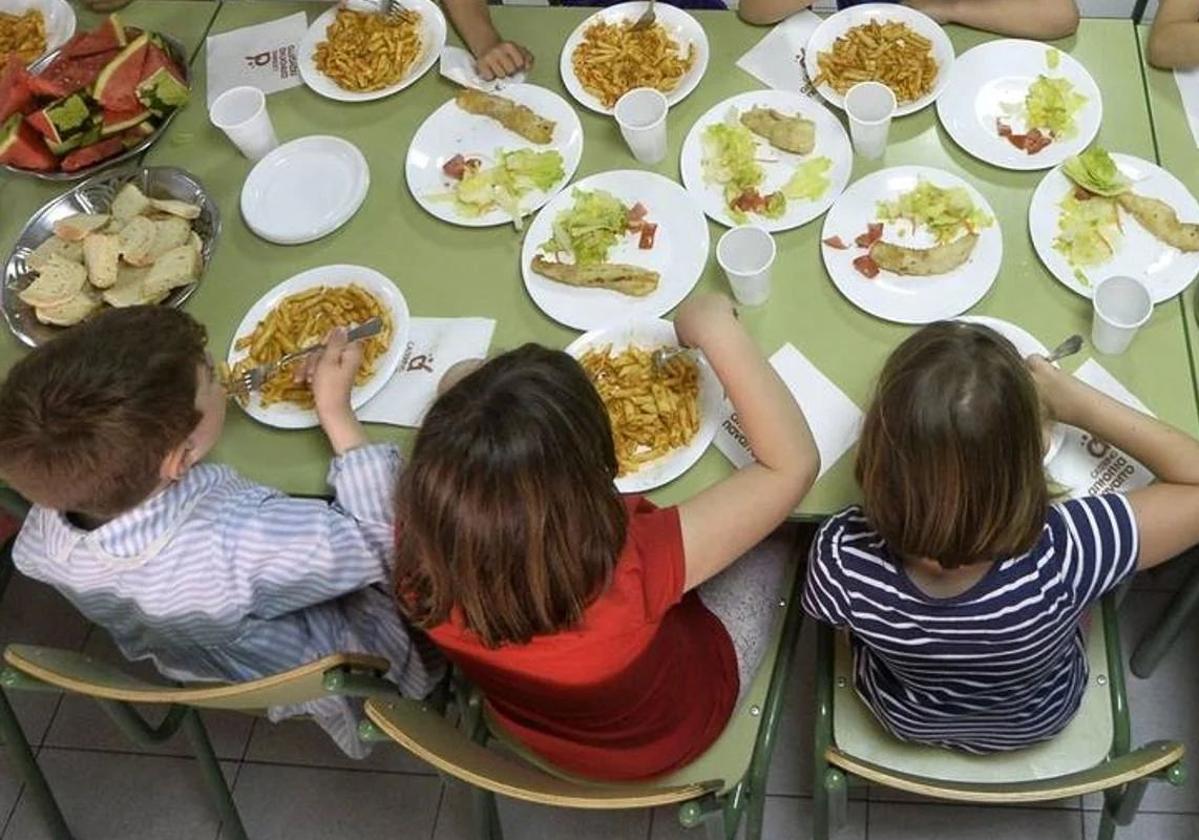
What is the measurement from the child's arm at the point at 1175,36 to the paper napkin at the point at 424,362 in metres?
1.10

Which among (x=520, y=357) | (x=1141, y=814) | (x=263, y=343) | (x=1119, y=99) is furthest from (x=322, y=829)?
(x=1119, y=99)

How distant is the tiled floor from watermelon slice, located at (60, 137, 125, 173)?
0.96 m

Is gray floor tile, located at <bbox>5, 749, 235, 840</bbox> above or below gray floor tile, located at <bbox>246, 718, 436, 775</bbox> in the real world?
below

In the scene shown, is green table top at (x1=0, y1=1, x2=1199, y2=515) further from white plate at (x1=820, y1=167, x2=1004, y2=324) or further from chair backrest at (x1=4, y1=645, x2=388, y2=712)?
chair backrest at (x1=4, y1=645, x2=388, y2=712)

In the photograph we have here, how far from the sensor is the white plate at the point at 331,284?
179 cm

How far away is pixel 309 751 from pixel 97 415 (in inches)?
41.9

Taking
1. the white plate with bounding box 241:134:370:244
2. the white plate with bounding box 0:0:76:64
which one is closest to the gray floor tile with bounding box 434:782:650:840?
the white plate with bounding box 241:134:370:244

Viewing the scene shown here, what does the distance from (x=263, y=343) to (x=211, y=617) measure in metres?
0.43

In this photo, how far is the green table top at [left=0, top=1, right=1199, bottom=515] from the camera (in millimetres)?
1683

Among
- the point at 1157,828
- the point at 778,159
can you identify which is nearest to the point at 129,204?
the point at 778,159

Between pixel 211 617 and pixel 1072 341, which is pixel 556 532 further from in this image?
pixel 1072 341

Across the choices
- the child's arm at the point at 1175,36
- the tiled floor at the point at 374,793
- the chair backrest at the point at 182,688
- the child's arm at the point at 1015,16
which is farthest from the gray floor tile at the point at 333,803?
the child's arm at the point at 1175,36

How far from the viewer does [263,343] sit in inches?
73.1

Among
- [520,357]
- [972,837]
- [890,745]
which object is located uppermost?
[520,357]
